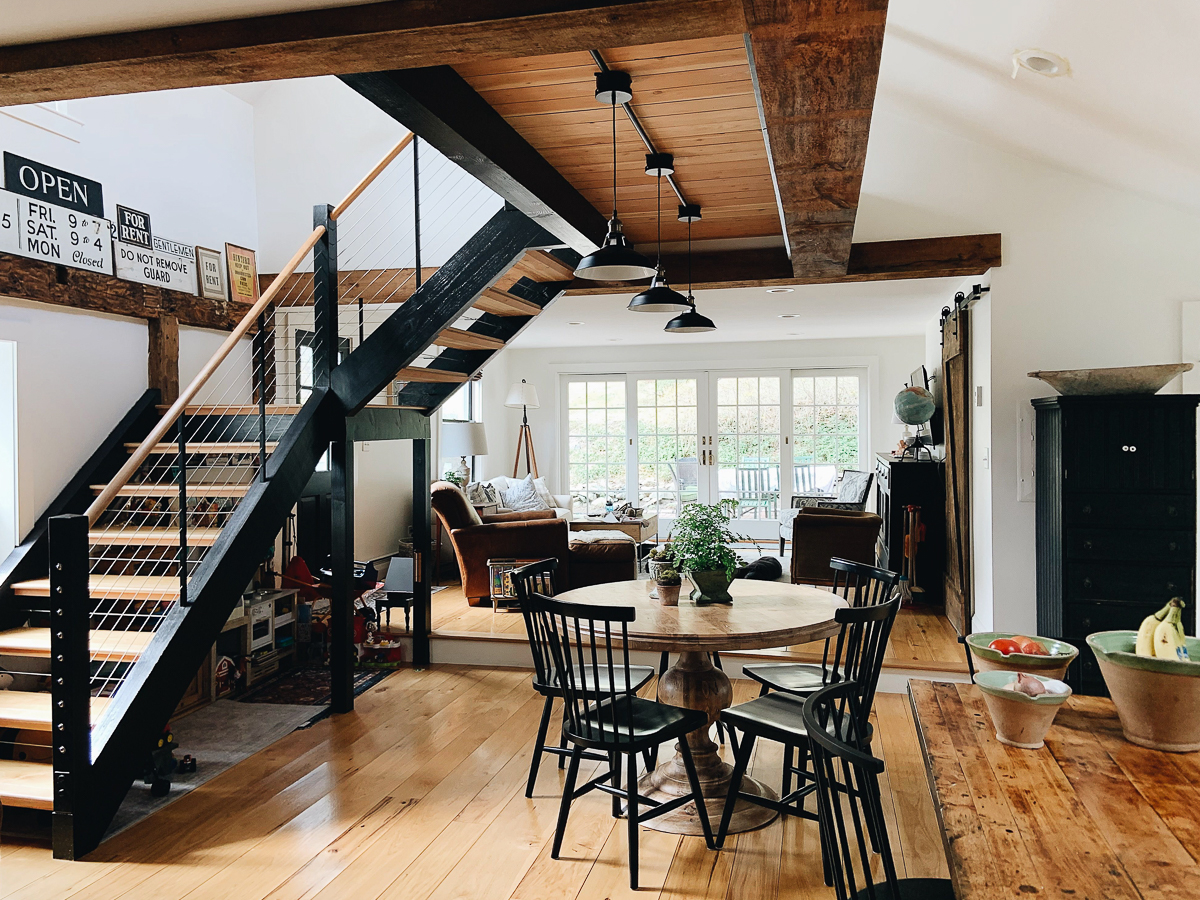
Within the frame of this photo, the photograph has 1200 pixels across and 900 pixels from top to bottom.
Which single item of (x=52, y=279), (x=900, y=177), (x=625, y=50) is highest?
(x=900, y=177)

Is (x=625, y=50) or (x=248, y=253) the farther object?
(x=248, y=253)

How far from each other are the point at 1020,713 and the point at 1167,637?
0.33 m

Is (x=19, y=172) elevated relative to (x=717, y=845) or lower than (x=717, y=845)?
elevated

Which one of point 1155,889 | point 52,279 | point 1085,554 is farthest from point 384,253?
point 1155,889

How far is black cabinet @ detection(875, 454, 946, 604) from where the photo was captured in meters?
6.32

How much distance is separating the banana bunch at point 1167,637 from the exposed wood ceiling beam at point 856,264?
3.33 m

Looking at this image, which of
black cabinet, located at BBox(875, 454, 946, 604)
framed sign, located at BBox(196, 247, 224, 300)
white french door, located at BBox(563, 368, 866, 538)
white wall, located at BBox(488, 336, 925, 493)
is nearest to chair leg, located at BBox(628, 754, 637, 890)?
framed sign, located at BBox(196, 247, 224, 300)

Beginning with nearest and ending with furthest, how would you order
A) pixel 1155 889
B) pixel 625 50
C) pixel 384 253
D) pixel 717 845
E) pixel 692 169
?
1. pixel 1155 889
2. pixel 625 50
3. pixel 717 845
4. pixel 692 169
5. pixel 384 253

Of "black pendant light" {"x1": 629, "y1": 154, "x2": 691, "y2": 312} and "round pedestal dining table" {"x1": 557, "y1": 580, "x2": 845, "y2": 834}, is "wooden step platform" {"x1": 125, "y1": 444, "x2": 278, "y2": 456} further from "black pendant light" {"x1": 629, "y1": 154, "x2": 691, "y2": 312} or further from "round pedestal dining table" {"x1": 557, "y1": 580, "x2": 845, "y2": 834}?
"black pendant light" {"x1": 629, "y1": 154, "x2": 691, "y2": 312}

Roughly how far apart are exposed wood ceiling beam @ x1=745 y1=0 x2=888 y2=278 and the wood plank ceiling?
34cm

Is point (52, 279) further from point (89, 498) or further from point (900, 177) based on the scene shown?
point (900, 177)

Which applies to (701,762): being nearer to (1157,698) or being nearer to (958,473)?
(1157,698)

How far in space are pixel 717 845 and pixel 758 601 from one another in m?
0.97

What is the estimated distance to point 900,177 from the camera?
4738mm
